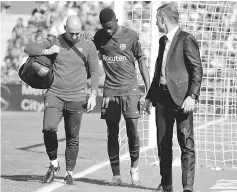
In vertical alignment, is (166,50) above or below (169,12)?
below

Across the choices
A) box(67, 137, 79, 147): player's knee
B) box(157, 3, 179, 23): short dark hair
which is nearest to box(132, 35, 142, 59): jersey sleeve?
box(67, 137, 79, 147): player's knee

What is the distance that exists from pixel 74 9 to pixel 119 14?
516 inches

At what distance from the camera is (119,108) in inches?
377

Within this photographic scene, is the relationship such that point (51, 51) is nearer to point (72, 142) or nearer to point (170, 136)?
point (72, 142)

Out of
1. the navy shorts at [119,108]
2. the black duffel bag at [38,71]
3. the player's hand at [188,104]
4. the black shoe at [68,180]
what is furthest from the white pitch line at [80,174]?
the player's hand at [188,104]

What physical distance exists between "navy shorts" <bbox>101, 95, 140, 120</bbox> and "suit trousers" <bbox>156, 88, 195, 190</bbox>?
1310 millimetres

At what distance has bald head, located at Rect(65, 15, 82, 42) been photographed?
9062mm

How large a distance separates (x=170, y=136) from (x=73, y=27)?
1.86 m

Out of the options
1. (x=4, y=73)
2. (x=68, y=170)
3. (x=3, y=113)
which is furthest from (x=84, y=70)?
(x=4, y=73)

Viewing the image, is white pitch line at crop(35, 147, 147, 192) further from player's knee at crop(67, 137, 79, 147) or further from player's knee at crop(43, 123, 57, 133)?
player's knee at crop(43, 123, 57, 133)

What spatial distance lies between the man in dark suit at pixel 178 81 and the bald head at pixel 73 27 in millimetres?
1313

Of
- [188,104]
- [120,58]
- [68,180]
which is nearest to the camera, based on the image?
[188,104]

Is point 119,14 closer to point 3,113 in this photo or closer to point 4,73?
point 3,113

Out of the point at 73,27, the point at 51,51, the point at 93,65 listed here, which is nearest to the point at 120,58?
the point at 93,65
